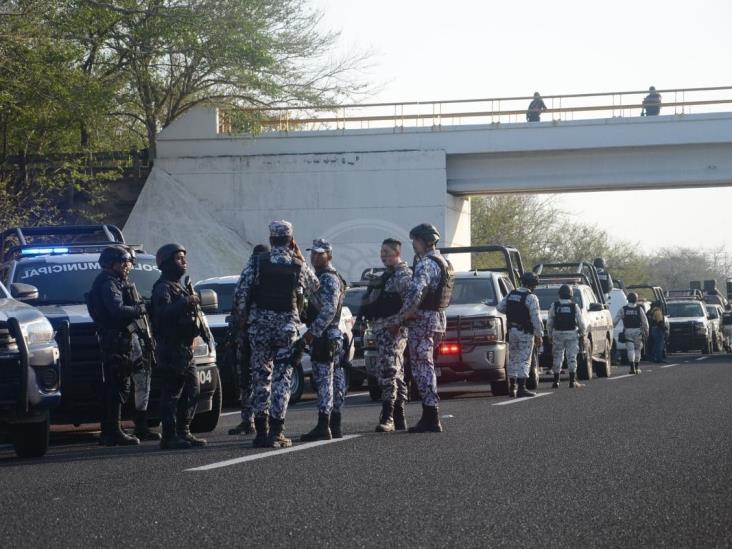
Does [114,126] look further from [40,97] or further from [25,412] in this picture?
[25,412]

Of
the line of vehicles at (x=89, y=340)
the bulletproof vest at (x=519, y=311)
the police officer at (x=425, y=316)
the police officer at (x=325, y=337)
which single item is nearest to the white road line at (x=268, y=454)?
the police officer at (x=325, y=337)

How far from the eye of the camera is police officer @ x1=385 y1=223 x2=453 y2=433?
1206cm

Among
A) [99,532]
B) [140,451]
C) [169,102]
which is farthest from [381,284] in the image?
[169,102]

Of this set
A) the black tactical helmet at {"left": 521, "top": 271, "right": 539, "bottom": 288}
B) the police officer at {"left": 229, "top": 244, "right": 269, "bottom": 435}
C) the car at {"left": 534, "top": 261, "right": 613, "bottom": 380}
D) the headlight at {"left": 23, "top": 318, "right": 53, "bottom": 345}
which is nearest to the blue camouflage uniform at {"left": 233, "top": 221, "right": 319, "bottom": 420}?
the police officer at {"left": 229, "top": 244, "right": 269, "bottom": 435}

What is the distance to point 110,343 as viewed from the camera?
1155 cm

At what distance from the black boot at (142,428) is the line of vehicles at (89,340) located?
172 millimetres

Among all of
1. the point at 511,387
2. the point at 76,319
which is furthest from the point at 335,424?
the point at 511,387

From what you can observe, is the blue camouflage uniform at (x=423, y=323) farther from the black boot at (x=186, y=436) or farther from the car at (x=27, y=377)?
the car at (x=27, y=377)

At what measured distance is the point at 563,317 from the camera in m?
22.0

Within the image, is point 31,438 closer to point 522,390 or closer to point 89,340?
point 89,340

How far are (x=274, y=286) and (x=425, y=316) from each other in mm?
1886

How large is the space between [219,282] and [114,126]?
29.9m

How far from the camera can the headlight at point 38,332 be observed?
410 inches

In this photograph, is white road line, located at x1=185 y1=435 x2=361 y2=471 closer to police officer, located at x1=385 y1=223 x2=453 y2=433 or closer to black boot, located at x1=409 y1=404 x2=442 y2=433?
black boot, located at x1=409 y1=404 x2=442 y2=433
